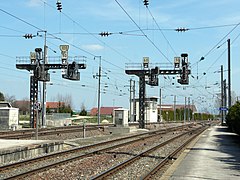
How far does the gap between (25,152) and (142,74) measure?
35.9 metres

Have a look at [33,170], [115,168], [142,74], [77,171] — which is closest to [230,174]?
[115,168]

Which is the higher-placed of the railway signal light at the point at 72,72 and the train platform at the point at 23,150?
the railway signal light at the point at 72,72

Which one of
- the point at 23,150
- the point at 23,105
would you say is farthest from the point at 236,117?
the point at 23,105

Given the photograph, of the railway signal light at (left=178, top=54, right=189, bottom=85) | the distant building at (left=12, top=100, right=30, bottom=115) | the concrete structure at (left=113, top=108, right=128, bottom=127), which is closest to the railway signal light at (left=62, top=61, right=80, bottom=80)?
the concrete structure at (left=113, top=108, right=128, bottom=127)

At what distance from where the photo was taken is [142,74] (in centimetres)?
5153

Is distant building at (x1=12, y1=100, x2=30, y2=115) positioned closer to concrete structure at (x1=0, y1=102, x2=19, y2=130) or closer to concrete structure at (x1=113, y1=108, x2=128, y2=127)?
concrete structure at (x1=0, y1=102, x2=19, y2=130)

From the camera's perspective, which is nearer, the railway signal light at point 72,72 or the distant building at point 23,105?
the railway signal light at point 72,72

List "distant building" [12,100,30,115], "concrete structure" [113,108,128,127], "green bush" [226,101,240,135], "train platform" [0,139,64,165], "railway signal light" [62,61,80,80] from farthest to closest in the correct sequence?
"distant building" [12,100,30,115] → "railway signal light" [62,61,80,80] → "concrete structure" [113,108,128,127] → "green bush" [226,101,240,135] → "train platform" [0,139,64,165]

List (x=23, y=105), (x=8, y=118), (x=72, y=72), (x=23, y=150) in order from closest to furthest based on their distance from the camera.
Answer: (x=23, y=150) < (x=8, y=118) < (x=72, y=72) < (x=23, y=105)

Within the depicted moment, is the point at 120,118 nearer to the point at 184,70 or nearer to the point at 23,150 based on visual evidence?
the point at 184,70

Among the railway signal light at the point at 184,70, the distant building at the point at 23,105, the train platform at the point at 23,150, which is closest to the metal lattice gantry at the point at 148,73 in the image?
the railway signal light at the point at 184,70

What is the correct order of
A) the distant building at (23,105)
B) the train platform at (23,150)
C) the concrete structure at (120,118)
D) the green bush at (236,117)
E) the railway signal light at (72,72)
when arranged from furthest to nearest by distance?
the distant building at (23,105) < the railway signal light at (72,72) < the concrete structure at (120,118) < the green bush at (236,117) < the train platform at (23,150)

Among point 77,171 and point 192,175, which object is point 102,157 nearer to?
point 77,171

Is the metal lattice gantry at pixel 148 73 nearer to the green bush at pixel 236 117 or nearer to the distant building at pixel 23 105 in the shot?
the green bush at pixel 236 117
